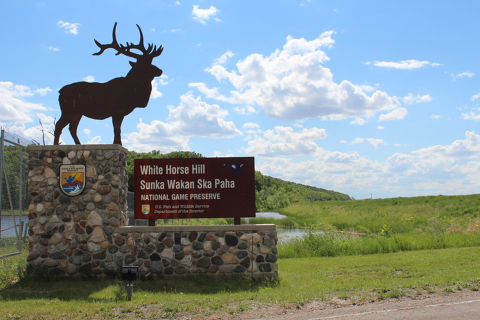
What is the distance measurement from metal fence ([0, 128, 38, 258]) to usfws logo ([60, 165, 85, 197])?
1.48 meters

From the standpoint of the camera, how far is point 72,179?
10.4 meters

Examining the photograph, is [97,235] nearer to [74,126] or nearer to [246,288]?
[74,126]

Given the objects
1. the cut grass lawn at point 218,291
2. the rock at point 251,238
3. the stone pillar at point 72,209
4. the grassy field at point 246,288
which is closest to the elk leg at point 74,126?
the stone pillar at point 72,209

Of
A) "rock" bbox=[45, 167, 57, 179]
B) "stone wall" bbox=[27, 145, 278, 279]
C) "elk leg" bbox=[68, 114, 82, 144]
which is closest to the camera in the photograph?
"stone wall" bbox=[27, 145, 278, 279]

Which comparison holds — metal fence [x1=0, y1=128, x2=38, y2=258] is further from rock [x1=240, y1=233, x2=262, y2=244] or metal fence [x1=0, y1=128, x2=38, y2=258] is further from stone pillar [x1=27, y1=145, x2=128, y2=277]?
rock [x1=240, y1=233, x2=262, y2=244]

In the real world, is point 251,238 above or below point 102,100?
below

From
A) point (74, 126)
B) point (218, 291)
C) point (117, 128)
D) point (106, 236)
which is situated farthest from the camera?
point (74, 126)

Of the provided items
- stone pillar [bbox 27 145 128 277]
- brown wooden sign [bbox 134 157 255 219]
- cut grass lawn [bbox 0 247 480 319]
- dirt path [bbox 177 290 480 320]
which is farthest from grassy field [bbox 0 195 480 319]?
brown wooden sign [bbox 134 157 255 219]

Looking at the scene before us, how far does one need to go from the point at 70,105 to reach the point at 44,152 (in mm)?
1483

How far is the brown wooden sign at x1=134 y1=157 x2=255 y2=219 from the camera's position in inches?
415

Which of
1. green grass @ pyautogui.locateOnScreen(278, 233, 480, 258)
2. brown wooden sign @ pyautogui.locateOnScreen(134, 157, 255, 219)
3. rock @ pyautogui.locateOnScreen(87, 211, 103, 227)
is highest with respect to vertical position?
brown wooden sign @ pyautogui.locateOnScreen(134, 157, 255, 219)

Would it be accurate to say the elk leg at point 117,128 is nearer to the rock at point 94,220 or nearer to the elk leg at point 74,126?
the elk leg at point 74,126

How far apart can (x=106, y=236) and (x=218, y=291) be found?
9.85 ft

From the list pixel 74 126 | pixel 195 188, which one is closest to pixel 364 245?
pixel 195 188
